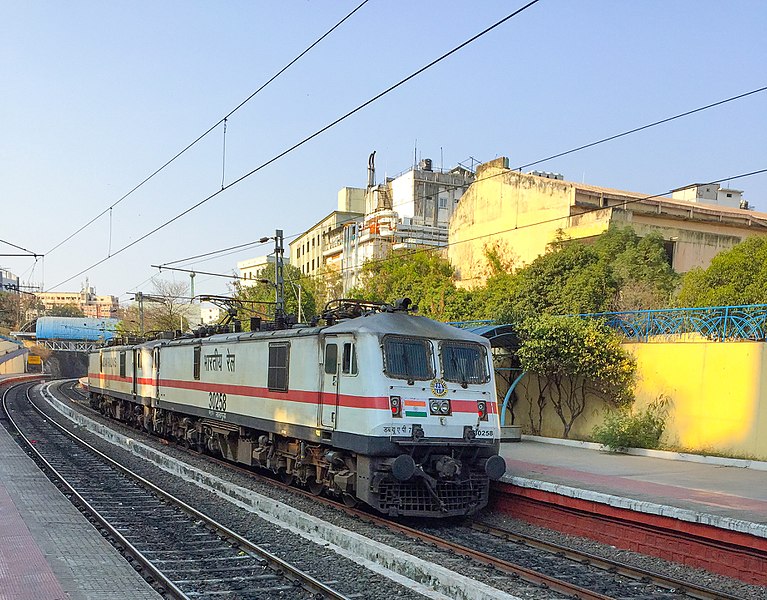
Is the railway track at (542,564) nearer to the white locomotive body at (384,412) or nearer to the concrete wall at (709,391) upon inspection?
the white locomotive body at (384,412)

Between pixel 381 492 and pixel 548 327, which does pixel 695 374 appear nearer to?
pixel 548 327

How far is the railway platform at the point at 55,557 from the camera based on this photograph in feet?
25.5

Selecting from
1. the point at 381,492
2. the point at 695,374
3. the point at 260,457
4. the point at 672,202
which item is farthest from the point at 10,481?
the point at 672,202

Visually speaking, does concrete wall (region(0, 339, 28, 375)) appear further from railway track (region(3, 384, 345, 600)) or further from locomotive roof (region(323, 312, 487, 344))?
locomotive roof (region(323, 312, 487, 344))

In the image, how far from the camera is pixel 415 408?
39.3 feet

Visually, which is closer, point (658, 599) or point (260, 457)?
point (658, 599)

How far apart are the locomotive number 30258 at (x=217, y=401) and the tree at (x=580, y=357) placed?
776 centimetres

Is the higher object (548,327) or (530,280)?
(530,280)

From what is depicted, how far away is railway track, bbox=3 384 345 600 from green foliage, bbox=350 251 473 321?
62.3 feet

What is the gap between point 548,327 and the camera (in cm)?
1948

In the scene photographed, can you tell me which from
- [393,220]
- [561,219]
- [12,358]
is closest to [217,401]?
[561,219]

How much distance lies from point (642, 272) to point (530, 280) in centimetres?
404

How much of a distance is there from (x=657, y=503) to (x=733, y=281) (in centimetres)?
1217

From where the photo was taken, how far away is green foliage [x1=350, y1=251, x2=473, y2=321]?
3469 centimetres
